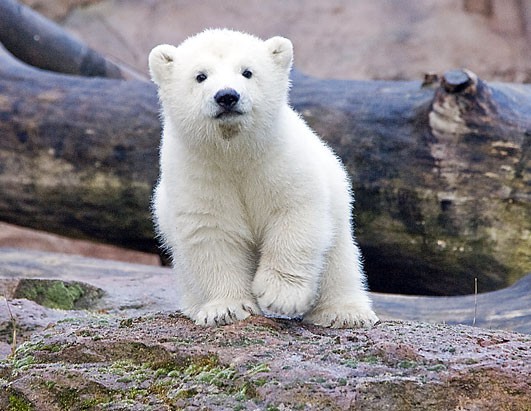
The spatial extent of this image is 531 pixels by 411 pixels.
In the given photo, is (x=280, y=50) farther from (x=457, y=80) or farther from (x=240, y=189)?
(x=457, y=80)

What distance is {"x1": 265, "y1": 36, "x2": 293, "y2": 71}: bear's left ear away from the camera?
4766 millimetres

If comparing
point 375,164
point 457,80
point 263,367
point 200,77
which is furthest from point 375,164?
point 263,367

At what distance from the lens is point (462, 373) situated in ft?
11.0

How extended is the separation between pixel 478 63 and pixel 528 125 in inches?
328

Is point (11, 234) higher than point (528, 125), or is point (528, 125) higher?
point (528, 125)

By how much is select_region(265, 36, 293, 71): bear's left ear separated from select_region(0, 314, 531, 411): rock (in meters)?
1.36

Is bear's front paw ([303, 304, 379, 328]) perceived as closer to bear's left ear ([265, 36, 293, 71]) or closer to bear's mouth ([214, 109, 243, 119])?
bear's mouth ([214, 109, 243, 119])

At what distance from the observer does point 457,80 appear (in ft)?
22.9

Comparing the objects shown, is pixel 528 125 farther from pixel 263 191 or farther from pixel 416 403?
pixel 416 403

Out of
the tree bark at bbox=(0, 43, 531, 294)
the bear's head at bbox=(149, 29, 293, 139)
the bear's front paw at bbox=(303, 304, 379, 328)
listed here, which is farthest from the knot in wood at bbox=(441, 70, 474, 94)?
the bear's front paw at bbox=(303, 304, 379, 328)

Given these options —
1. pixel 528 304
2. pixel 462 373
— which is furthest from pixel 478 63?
pixel 462 373

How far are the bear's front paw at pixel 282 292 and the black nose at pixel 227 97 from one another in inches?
32.3

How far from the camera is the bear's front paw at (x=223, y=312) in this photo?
14.4 ft

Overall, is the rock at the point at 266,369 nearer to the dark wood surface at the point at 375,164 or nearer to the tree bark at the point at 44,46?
the dark wood surface at the point at 375,164
